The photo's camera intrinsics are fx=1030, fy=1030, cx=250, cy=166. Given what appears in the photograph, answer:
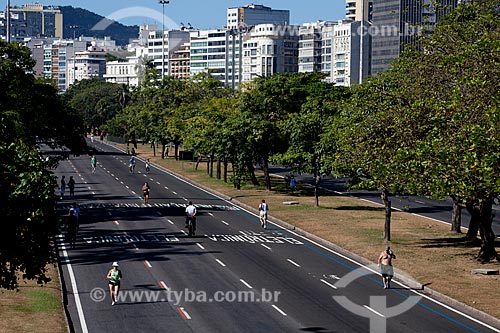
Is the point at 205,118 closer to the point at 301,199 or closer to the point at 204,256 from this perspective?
the point at 301,199

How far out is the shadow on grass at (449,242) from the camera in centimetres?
4812

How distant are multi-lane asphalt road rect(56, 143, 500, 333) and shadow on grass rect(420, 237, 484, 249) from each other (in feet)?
16.8

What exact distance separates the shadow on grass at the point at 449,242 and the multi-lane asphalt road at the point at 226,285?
513 centimetres

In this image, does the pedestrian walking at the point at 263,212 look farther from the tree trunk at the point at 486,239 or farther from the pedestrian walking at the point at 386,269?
the pedestrian walking at the point at 386,269

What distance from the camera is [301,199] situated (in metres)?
73.4

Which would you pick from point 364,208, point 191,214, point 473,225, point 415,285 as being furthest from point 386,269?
point 364,208

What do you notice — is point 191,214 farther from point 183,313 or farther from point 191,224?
point 183,313

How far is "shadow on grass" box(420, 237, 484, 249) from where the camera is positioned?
158ft

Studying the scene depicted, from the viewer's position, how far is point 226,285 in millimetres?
36500

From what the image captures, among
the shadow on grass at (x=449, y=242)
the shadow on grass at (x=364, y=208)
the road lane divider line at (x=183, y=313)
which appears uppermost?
the road lane divider line at (x=183, y=313)

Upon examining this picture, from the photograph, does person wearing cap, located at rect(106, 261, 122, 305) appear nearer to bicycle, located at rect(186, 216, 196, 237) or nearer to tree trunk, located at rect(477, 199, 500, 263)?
tree trunk, located at rect(477, 199, 500, 263)

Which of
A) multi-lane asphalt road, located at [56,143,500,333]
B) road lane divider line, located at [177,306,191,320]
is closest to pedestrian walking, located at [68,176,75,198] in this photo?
multi-lane asphalt road, located at [56,143,500,333]

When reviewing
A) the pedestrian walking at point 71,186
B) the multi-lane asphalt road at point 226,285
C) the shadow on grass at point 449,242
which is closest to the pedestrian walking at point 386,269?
the multi-lane asphalt road at point 226,285

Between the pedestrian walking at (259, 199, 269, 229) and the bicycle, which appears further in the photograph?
the pedestrian walking at (259, 199, 269, 229)
